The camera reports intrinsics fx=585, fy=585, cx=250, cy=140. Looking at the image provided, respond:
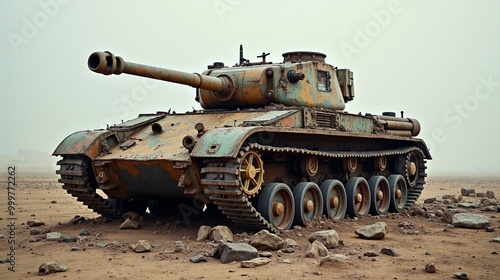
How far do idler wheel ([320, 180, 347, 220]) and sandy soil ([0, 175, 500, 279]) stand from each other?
0.37 meters

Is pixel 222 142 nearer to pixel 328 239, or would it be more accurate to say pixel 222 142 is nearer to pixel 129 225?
pixel 328 239

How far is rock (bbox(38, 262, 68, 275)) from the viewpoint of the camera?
7516 mm

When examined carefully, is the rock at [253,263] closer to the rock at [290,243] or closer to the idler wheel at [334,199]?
the rock at [290,243]

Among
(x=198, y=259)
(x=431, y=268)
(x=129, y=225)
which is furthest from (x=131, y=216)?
(x=431, y=268)

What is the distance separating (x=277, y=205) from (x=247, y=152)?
1.46 meters

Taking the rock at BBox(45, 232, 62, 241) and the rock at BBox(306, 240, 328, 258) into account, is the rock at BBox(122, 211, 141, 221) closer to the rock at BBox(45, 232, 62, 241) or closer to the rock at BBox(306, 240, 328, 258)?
the rock at BBox(45, 232, 62, 241)

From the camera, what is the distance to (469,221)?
1225 cm

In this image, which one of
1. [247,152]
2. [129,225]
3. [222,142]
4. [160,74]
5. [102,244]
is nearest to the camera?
[102,244]

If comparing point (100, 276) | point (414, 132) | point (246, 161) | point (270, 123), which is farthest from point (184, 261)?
point (414, 132)

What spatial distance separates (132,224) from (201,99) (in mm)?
3499

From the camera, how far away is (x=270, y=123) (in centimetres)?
1063

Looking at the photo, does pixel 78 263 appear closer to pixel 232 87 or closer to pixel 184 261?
pixel 184 261

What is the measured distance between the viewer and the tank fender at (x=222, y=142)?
31.1ft

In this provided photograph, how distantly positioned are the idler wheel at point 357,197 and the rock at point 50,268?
759 centimetres
